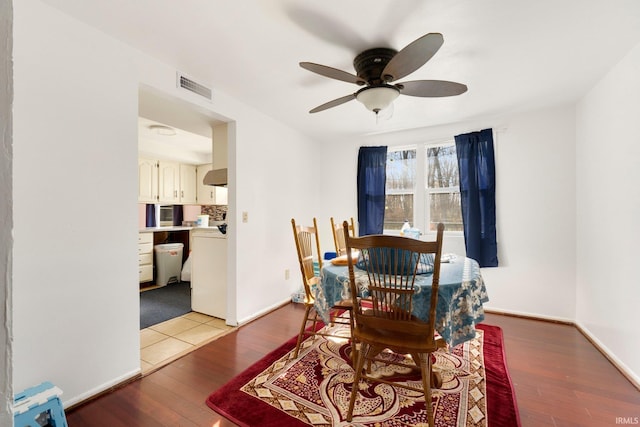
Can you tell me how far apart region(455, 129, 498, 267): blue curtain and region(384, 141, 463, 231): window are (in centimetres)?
20

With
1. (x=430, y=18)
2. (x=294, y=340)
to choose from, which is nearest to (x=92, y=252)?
(x=294, y=340)

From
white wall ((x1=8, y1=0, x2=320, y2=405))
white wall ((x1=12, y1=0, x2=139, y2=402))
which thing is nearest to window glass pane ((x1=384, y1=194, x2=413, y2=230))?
white wall ((x1=8, y1=0, x2=320, y2=405))

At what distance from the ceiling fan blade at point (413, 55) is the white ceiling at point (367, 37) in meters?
0.28

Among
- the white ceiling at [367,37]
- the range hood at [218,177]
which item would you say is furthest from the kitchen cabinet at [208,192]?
the white ceiling at [367,37]

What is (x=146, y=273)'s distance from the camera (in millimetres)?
4359

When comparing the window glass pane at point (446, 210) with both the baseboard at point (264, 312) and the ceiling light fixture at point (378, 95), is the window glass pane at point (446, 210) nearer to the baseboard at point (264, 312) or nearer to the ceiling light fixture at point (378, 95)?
the ceiling light fixture at point (378, 95)

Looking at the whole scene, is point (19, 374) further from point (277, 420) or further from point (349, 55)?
point (349, 55)

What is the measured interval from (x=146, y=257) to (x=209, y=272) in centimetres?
196

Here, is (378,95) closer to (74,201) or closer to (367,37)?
(367,37)

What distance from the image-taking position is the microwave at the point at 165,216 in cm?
491

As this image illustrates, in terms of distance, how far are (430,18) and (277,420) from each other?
2.43 metres

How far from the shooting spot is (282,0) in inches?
58.9

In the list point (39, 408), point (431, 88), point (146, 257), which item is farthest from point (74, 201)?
point (146, 257)

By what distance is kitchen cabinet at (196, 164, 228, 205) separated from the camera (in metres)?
5.38
